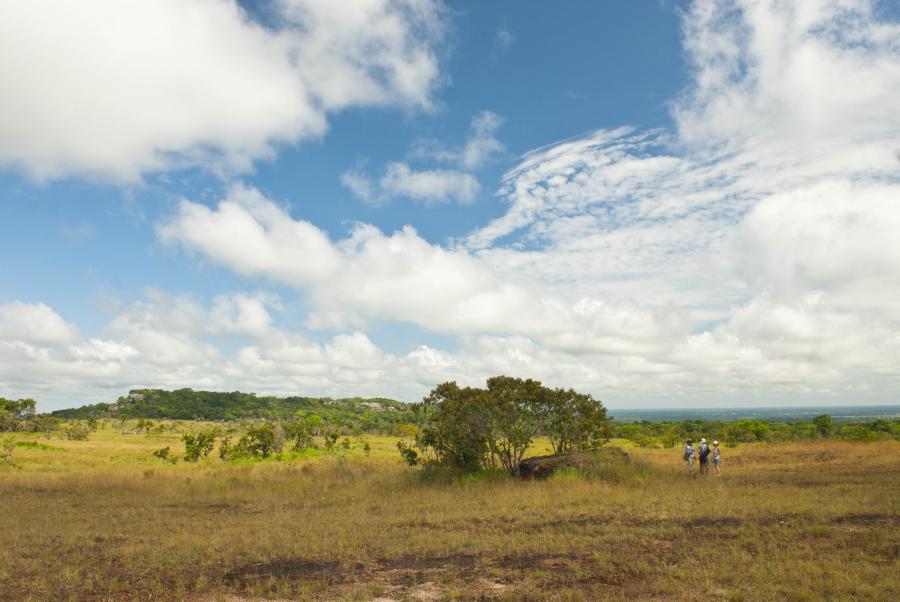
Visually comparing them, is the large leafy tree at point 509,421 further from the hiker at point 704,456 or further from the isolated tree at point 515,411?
the hiker at point 704,456

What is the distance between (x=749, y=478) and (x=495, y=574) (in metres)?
18.6

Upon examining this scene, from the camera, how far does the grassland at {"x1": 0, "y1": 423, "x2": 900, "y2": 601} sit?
10062 mm

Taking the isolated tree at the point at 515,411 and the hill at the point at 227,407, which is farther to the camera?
the hill at the point at 227,407

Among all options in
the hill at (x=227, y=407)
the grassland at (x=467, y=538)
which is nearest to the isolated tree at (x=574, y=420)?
the grassland at (x=467, y=538)

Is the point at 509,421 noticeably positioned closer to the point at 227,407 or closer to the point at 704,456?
the point at 704,456

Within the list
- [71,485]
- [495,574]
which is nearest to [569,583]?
[495,574]

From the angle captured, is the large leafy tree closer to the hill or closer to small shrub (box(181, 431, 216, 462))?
small shrub (box(181, 431, 216, 462))

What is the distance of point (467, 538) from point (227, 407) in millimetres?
146976

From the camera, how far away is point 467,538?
14094 mm

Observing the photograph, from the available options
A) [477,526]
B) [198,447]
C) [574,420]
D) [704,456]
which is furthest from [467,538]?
[198,447]

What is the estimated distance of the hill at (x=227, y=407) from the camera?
4943 inches

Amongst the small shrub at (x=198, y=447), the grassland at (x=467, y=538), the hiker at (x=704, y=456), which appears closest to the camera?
the grassland at (x=467, y=538)

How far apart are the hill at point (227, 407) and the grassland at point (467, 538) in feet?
272

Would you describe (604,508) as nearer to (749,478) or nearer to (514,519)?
(514,519)
